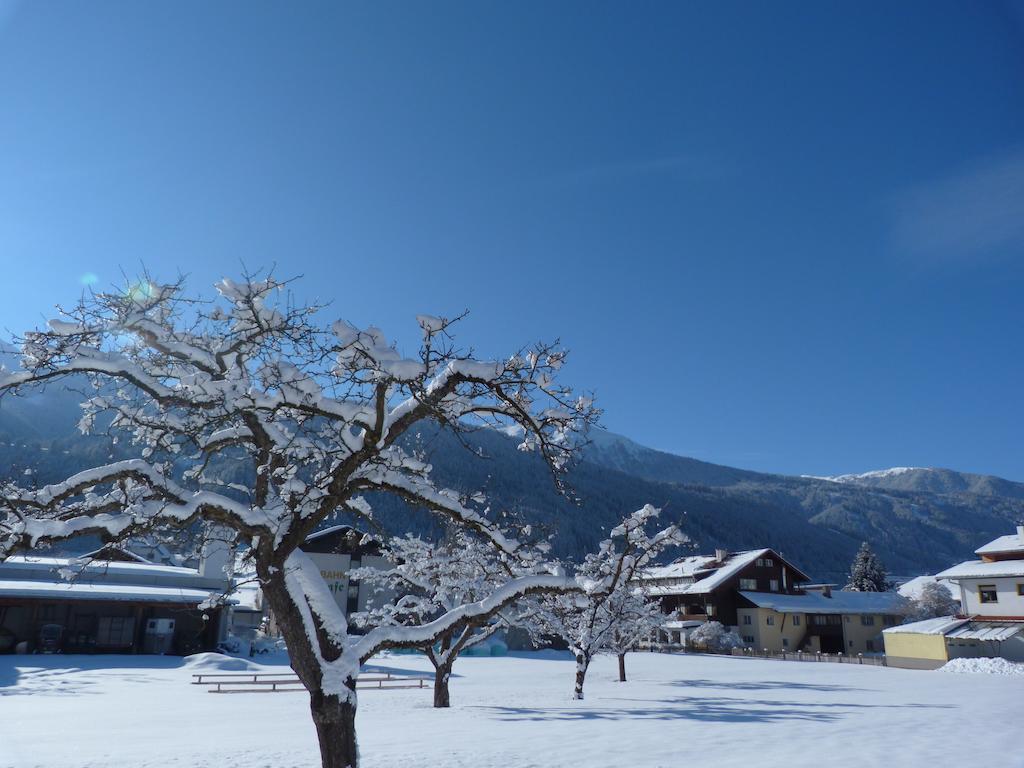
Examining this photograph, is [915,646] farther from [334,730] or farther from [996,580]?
[334,730]

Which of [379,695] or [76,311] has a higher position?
[76,311]

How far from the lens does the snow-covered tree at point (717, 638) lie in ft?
209

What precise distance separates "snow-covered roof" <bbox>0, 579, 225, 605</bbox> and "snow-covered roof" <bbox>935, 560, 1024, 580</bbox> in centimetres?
5198

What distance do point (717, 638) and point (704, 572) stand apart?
11130mm

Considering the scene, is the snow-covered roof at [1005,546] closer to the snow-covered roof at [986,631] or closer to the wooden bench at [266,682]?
the snow-covered roof at [986,631]

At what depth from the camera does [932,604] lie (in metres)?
63.5

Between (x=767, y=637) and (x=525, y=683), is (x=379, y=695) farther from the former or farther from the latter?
(x=767, y=637)

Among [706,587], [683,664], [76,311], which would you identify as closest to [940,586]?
[706,587]

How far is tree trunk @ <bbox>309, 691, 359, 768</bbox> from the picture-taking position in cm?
805

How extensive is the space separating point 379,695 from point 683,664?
28.9 m

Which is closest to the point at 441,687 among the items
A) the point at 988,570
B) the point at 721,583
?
the point at 988,570

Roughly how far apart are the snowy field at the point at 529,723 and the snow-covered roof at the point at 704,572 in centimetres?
3267

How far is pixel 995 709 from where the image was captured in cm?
2295

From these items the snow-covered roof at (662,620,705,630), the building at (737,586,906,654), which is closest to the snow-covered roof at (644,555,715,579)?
the snow-covered roof at (662,620,705,630)
